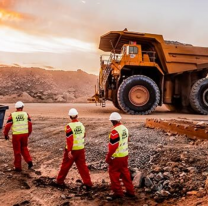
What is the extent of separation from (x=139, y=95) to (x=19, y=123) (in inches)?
348

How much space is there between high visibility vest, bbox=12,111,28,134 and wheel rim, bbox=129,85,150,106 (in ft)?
27.6

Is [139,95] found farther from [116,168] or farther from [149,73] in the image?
[116,168]

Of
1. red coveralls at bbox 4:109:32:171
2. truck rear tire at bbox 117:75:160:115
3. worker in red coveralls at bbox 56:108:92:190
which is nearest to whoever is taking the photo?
worker in red coveralls at bbox 56:108:92:190

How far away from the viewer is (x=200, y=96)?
52.5ft

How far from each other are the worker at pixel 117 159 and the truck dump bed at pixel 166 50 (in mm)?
10090

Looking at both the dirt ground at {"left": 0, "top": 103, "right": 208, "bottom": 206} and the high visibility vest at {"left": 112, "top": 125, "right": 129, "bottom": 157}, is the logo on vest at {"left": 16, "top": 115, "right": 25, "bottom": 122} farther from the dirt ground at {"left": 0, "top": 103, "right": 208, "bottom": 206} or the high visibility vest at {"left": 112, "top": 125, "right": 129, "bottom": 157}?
the high visibility vest at {"left": 112, "top": 125, "right": 129, "bottom": 157}

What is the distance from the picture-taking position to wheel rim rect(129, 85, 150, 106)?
1512 centimetres

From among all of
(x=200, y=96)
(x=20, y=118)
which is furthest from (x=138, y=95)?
(x=20, y=118)

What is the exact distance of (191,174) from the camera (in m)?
5.98

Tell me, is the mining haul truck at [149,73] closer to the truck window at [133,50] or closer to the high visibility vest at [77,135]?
the truck window at [133,50]

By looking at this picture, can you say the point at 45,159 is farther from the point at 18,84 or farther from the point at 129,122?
the point at 18,84

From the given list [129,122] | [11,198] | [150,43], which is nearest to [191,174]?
[11,198]

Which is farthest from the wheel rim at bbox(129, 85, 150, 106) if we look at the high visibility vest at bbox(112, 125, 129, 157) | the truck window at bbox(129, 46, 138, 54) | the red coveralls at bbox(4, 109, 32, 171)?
the high visibility vest at bbox(112, 125, 129, 157)

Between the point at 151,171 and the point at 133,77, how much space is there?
885 centimetres
